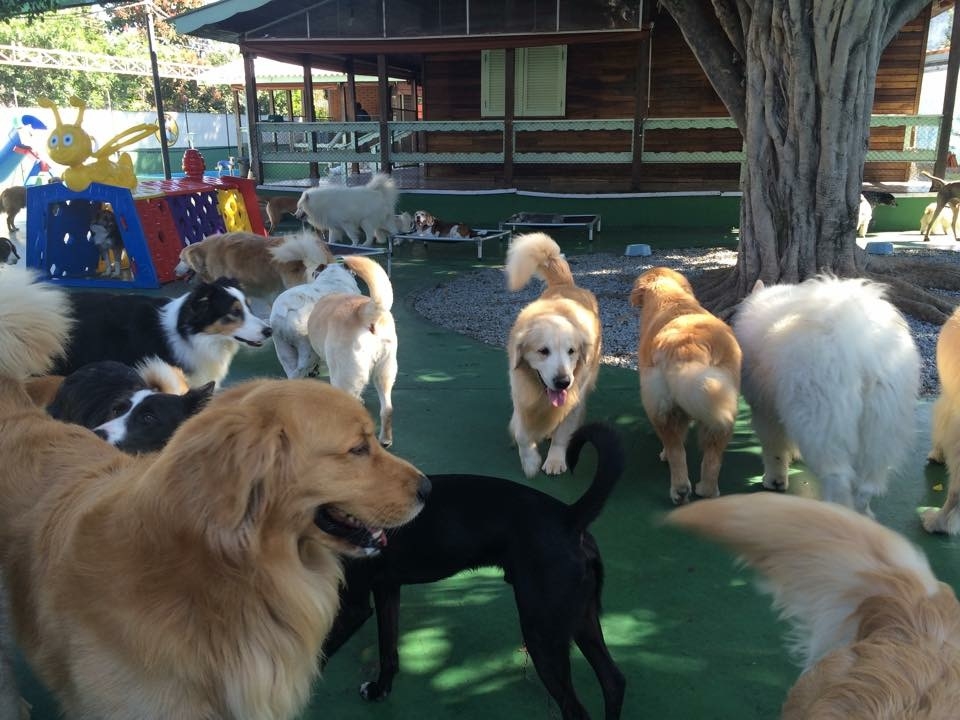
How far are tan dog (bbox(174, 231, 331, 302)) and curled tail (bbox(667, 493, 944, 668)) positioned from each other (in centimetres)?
607

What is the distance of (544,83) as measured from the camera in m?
15.1

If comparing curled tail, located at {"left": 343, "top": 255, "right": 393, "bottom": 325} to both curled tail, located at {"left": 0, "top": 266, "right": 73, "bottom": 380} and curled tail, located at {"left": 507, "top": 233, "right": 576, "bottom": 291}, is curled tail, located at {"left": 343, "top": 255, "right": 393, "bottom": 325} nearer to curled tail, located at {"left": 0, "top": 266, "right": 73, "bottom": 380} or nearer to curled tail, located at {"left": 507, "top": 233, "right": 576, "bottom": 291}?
curled tail, located at {"left": 507, "top": 233, "right": 576, "bottom": 291}

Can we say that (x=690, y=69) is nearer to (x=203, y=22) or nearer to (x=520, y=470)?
(x=203, y=22)

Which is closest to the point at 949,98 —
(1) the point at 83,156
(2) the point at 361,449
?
(1) the point at 83,156

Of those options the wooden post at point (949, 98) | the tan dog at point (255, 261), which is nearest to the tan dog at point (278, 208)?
the tan dog at point (255, 261)

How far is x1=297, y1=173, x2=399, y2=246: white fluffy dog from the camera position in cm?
1194

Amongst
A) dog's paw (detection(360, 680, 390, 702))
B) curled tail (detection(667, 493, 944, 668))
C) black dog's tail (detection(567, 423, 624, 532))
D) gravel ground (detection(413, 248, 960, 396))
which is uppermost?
curled tail (detection(667, 493, 944, 668))

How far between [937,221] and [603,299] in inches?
308

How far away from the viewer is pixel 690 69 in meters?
14.3

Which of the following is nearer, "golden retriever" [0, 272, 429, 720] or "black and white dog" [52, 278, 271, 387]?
"golden retriever" [0, 272, 429, 720]

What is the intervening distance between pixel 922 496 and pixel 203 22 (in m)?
13.6

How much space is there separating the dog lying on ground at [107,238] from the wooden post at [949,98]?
1399cm

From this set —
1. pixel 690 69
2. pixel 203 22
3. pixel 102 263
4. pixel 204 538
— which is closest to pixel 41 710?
pixel 204 538


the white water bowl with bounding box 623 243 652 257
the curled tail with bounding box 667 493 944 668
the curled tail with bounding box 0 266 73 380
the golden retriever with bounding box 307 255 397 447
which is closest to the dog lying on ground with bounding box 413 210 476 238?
the white water bowl with bounding box 623 243 652 257
